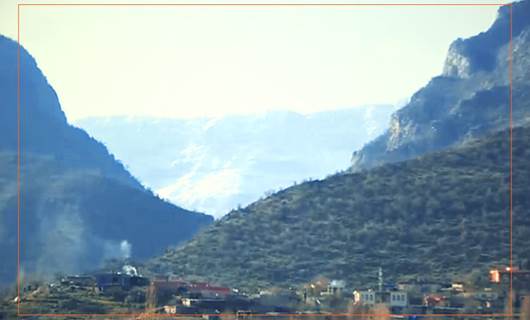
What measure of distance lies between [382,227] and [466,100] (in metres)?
50.4

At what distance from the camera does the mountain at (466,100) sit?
171m

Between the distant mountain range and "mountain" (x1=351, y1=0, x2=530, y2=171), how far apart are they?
24.9 feet

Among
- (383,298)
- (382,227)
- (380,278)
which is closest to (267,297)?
(383,298)

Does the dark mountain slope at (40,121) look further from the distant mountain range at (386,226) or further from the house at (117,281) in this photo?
the house at (117,281)

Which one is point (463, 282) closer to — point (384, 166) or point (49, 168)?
point (384, 166)

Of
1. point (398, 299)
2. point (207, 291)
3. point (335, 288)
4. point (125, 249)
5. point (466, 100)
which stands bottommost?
point (398, 299)

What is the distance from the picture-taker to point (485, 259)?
122 m

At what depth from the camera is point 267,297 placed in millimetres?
105625

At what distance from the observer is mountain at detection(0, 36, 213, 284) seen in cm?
13712

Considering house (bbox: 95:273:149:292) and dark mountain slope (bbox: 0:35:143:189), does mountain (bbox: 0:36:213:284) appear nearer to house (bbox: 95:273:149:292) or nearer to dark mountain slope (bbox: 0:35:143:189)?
dark mountain slope (bbox: 0:35:143:189)

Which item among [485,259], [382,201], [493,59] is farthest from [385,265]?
[493,59]

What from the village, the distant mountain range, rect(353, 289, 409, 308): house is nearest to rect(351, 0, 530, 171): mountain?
the distant mountain range

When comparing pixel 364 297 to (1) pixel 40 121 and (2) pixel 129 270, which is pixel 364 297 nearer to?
(2) pixel 129 270

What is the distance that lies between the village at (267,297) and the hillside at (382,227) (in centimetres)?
611
